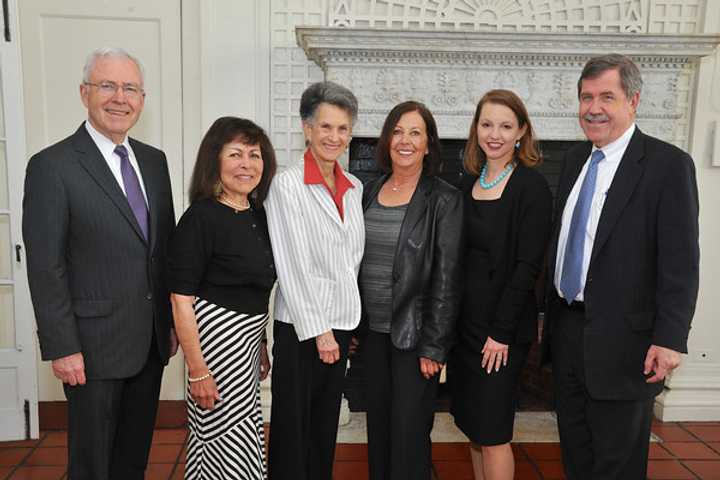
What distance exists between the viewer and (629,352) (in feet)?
5.89

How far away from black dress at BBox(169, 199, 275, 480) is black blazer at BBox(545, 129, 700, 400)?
1.06 m

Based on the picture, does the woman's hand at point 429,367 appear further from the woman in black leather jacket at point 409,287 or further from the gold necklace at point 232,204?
the gold necklace at point 232,204

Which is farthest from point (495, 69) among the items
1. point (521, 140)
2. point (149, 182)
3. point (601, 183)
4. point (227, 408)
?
point (227, 408)

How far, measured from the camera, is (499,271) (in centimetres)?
190

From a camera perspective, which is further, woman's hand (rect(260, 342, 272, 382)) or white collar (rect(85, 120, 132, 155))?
woman's hand (rect(260, 342, 272, 382))

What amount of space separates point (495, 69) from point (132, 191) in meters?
1.98

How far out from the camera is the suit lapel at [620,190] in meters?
1.76

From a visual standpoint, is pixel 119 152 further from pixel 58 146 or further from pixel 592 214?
pixel 592 214

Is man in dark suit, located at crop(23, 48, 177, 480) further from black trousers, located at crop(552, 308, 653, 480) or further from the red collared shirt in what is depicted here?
black trousers, located at crop(552, 308, 653, 480)

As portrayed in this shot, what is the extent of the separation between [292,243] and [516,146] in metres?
0.85

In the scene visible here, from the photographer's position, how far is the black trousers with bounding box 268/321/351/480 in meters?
1.95

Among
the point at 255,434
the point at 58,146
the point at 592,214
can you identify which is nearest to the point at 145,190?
the point at 58,146

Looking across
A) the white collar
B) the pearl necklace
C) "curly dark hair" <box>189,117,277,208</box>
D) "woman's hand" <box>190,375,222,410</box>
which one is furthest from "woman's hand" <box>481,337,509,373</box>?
the white collar

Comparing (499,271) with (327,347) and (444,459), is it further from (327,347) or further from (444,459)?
(444,459)
